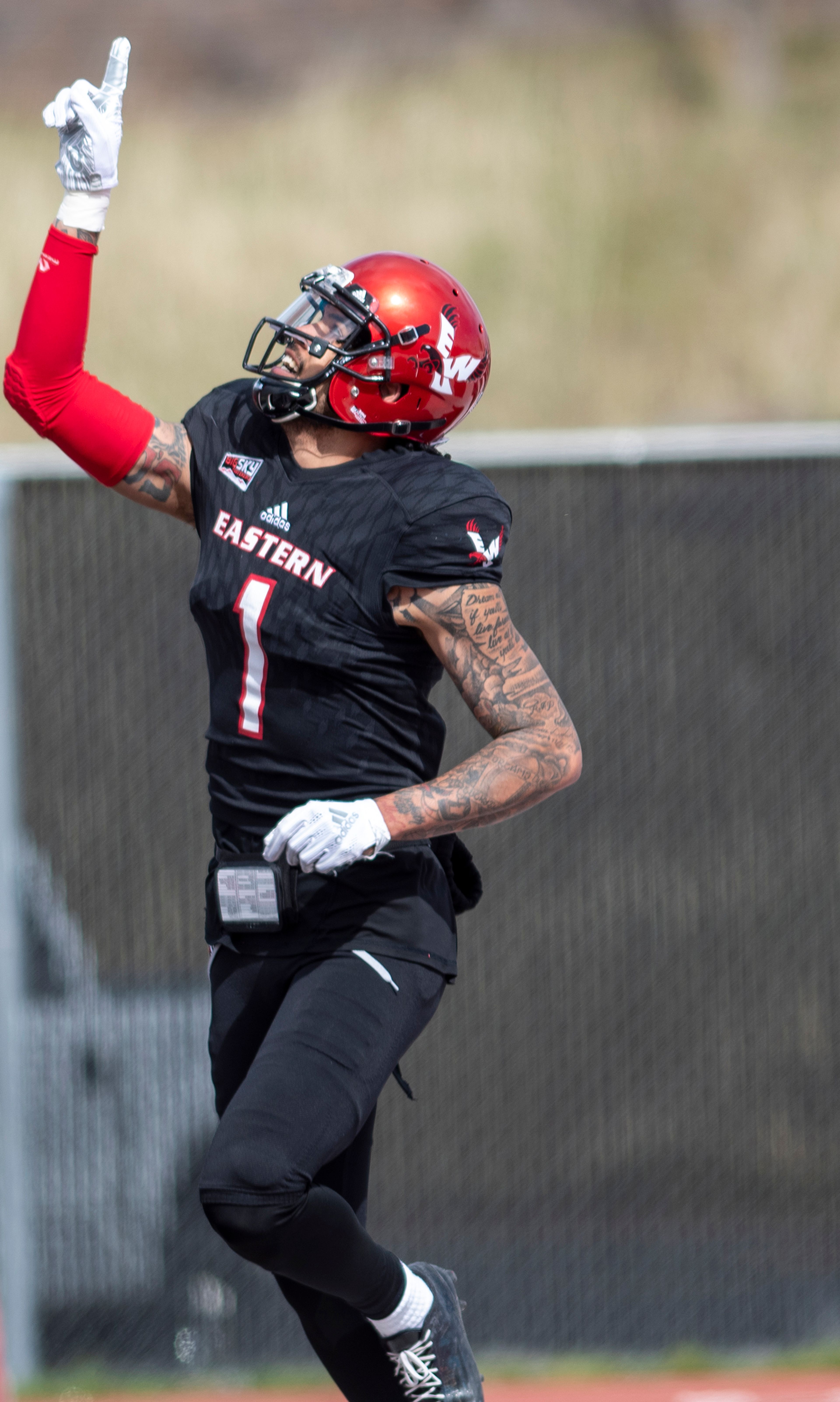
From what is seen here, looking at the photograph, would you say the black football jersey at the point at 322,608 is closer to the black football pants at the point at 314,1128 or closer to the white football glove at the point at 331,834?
the white football glove at the point at 331,834

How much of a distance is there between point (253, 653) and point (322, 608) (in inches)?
6.6

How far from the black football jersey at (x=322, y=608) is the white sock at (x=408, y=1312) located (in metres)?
0.89

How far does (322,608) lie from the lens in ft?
9.45

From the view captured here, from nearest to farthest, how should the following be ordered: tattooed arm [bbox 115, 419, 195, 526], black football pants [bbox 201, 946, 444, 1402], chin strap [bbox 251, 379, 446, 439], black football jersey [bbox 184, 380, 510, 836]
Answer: black football pants [bbox 201, 946, 444, 1402]
black football jersey [bbox 184, 380, 510, 836]
chin strap [bbox 251, 379, 446, 439]
tattooed arm [bbox 115, 419, 195, 526]

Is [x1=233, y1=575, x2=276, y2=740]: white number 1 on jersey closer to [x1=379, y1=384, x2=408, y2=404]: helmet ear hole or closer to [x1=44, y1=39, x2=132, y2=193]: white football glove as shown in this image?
[x1=379, y1=384, x2=408, y2=404]: helmet ear hole

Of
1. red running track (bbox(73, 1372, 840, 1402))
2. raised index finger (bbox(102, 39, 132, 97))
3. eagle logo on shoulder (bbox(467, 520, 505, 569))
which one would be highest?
raised index finger (bbox(102, 39, 132, 97))

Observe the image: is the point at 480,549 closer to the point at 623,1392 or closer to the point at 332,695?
the point at 332,695

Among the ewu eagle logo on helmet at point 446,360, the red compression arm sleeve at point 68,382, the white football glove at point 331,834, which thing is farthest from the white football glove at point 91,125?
the white football glove at point 331,834

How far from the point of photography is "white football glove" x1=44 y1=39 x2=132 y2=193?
2918mm

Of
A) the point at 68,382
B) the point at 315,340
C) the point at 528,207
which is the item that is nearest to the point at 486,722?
the point at 315,340

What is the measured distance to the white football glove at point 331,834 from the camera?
2.70 m

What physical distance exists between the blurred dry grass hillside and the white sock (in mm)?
7482

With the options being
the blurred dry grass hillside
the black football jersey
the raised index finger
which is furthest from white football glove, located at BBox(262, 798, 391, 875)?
the blurred dry grass hillside

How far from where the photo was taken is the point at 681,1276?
4.65 metres
